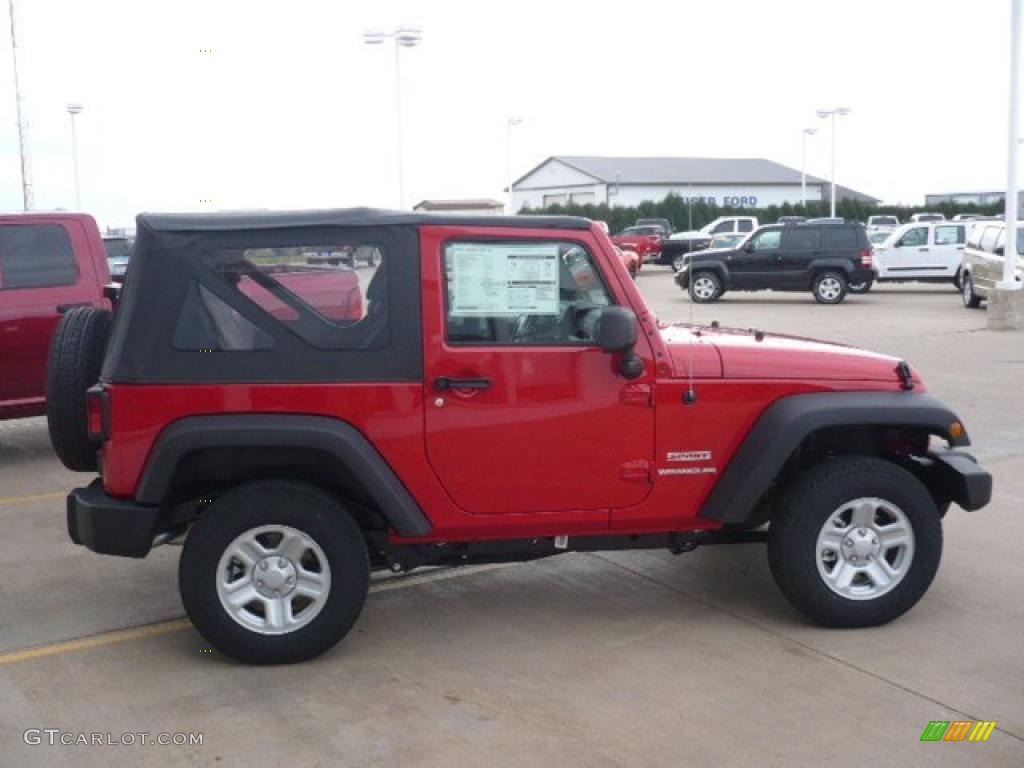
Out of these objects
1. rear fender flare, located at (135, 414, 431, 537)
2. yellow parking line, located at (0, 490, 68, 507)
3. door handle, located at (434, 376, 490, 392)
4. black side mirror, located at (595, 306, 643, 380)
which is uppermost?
black side mirror, located at (595, 306, 643, 380)

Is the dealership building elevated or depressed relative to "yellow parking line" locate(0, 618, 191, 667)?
elevated

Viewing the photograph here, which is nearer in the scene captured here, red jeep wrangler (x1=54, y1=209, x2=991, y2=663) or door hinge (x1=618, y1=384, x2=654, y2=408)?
red jeep wrangler (x1=54, y1=209, x2=991, y2=663)

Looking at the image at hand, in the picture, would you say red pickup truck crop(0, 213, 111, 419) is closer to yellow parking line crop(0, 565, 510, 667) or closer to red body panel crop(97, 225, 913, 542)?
yellow parking line crop(0, 565, 510, 667)

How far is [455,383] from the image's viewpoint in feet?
17.0

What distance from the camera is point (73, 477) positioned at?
927 centimetres

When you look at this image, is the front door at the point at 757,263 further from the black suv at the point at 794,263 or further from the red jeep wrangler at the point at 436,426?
the red jeep wrangler at the point at 436,426

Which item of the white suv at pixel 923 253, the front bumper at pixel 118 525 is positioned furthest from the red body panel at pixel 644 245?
the front bumper at pixel 118 525

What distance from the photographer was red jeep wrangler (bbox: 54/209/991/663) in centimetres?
509

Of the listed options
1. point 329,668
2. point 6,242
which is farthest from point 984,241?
point 329,668

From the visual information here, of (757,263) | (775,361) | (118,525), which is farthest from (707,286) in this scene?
(118,525)

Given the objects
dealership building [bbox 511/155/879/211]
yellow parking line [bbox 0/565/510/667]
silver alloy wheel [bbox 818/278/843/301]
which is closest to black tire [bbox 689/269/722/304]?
silver alloy wheel [bbox 818/278/843/301]

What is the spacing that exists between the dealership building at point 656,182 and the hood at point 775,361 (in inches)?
2956

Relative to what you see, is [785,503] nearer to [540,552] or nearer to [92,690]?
[540,552]

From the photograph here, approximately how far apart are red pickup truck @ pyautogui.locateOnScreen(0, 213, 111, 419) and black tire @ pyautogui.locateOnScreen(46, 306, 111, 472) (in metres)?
4.09
